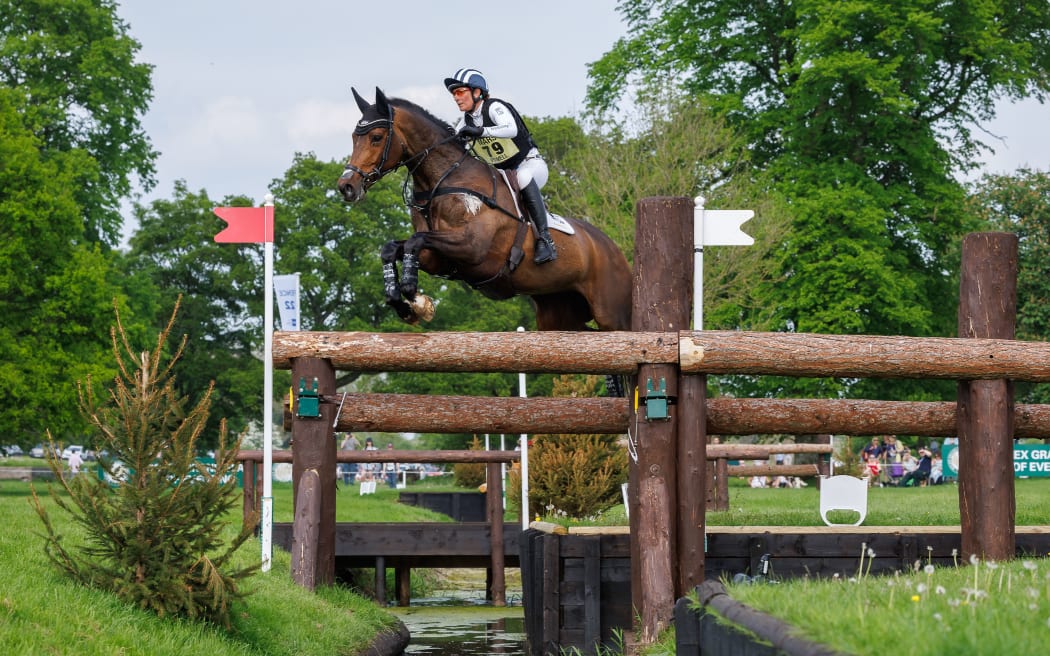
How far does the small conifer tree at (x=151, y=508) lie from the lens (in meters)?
7.91

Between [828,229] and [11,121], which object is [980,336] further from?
[11,121]

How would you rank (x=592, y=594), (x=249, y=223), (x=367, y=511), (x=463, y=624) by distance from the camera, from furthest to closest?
Result: (x=367, y=511)
(x=463, y=624)
(x=249, y=223)
(x=592, y=594)

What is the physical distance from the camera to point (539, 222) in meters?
9.78

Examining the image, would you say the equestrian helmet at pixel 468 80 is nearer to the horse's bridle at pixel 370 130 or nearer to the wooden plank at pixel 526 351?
the horse's bridle at pixel 370 130

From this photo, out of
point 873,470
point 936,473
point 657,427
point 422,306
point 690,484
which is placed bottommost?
point 936,473

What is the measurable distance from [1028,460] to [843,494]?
17.1m

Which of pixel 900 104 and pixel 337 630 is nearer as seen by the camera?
pixel 337 630

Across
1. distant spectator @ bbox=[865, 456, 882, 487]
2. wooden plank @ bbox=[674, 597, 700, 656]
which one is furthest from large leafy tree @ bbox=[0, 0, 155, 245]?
wooden plank @ bbox=[674, 597, 700, 656]

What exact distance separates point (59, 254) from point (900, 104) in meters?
16.6

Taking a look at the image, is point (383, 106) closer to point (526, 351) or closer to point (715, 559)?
point (526, 351)

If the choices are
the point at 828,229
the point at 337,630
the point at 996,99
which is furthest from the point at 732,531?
the point at 996,99

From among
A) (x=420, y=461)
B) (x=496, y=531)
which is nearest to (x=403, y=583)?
(x=496, y=531)

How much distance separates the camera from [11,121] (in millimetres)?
26531

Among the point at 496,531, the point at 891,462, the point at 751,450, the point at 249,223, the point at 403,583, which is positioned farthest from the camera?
the point at 891,462
